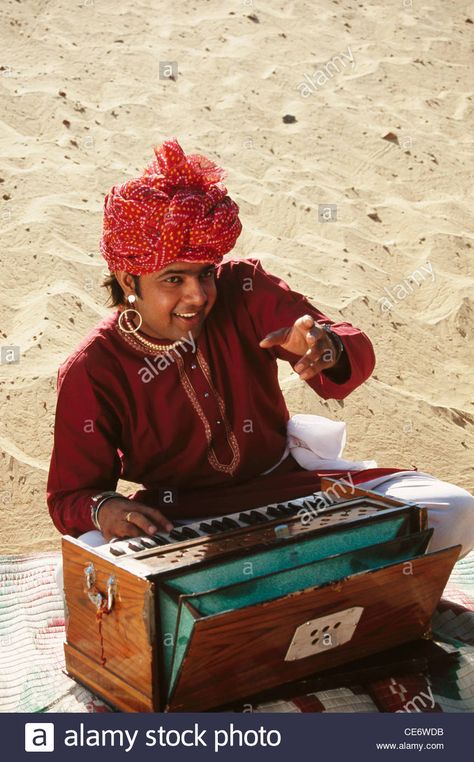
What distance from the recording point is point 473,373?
6.74 meters

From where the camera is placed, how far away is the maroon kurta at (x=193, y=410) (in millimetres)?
3758

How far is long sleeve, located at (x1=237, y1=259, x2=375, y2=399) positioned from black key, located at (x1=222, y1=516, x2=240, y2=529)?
23.5 inches

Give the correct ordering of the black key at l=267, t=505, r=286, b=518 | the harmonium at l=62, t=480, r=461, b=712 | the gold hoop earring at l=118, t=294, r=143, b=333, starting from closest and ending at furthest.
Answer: the harmonium at l=62, t=480, r=461, b=712 → the black key at l=267, t=505, r=286, b=518 → the gold hoop earring at l=118, t=294, r=143, b=333

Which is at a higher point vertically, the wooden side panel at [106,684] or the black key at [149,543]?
the black key at [149,543]

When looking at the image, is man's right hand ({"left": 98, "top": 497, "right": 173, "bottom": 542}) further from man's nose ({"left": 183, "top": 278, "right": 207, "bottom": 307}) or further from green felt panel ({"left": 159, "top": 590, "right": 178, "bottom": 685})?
man's nose ({"left": 183, "top": 278, "right": 207, "bottom": 307})

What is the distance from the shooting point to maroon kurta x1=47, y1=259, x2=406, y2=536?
12.3 feet

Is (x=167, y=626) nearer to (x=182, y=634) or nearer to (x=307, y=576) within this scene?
(x=182, y=634)

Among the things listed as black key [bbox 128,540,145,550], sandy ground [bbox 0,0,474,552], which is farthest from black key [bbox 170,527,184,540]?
sandy ground [bbox 0,0,474,552]

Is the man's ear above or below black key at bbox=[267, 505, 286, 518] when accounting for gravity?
above

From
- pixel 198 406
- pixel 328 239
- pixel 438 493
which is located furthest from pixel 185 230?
pixel 328 239

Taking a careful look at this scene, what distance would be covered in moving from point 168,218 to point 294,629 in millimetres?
1384

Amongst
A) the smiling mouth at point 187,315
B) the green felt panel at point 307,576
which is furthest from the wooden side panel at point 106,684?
the smiling mouth at point 187,315

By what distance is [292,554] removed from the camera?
324 centimetres

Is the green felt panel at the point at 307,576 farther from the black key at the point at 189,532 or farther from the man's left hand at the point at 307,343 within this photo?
the man's left hand at the point at 307,343
